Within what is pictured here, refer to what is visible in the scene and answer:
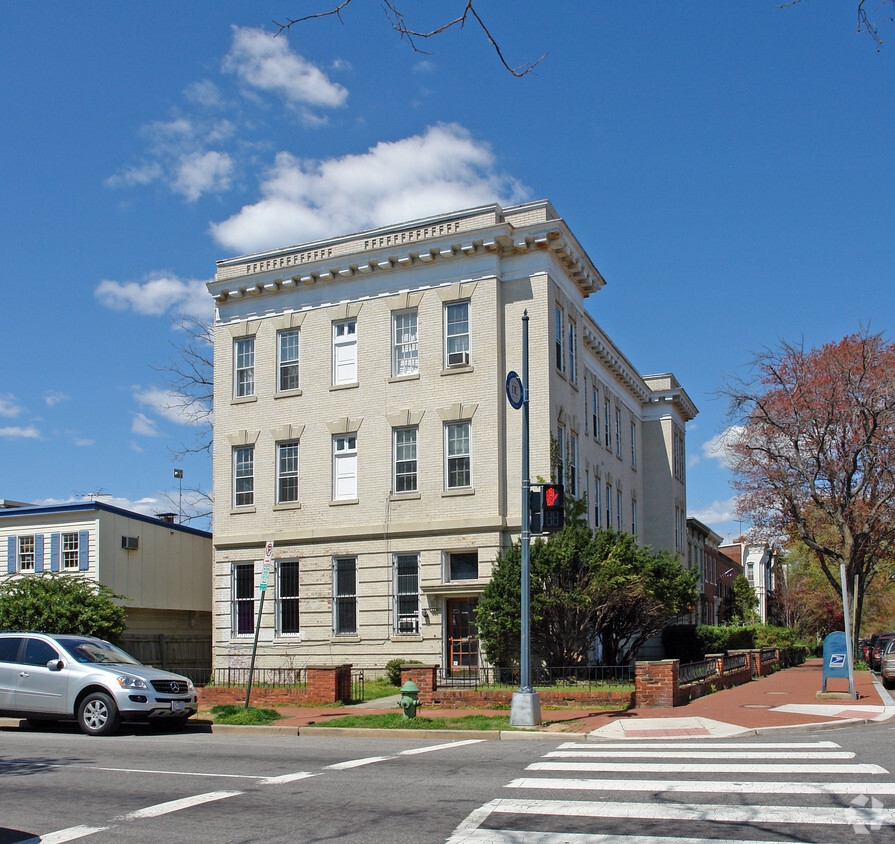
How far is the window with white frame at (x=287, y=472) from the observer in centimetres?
2978

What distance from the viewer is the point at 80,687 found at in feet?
52.6

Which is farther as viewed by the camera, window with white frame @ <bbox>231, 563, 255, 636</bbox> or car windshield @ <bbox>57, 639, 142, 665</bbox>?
window with white frame @ <bbox>231, 563, 255, 636</bbox>

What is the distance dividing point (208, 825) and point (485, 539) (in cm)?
1838

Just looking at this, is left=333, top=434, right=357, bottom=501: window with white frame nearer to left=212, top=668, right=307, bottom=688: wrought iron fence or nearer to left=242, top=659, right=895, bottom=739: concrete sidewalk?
left=212, top=668, right=307, bottom=688: wrought iron fence

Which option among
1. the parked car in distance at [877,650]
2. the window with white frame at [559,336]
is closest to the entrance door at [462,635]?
the window with white frame at [559,336]

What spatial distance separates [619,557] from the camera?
2283 cm

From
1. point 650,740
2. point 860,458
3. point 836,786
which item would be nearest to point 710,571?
point 860,458

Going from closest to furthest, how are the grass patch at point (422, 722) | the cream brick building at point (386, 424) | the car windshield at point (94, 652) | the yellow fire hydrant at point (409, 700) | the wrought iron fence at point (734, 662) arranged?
the grass patch at point (422, 722) → the car windshield at point (94, 652) → the yellow fire hydrant at point (409, 700) → the wrought iron fence at point (734, 662) → the cream brick building at point (386, 424)

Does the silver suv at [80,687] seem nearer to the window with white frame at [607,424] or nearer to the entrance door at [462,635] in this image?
the entrance door at [462,635]

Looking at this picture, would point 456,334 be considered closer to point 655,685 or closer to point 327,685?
point 327,685

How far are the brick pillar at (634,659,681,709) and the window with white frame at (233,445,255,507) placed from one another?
15.8 meters

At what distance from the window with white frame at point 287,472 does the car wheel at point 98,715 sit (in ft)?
45.5

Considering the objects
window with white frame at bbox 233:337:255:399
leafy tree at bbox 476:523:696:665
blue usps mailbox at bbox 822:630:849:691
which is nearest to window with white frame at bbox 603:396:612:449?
leafy tree at bbox 476:523:696:665

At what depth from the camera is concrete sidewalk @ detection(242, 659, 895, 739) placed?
1511cm
